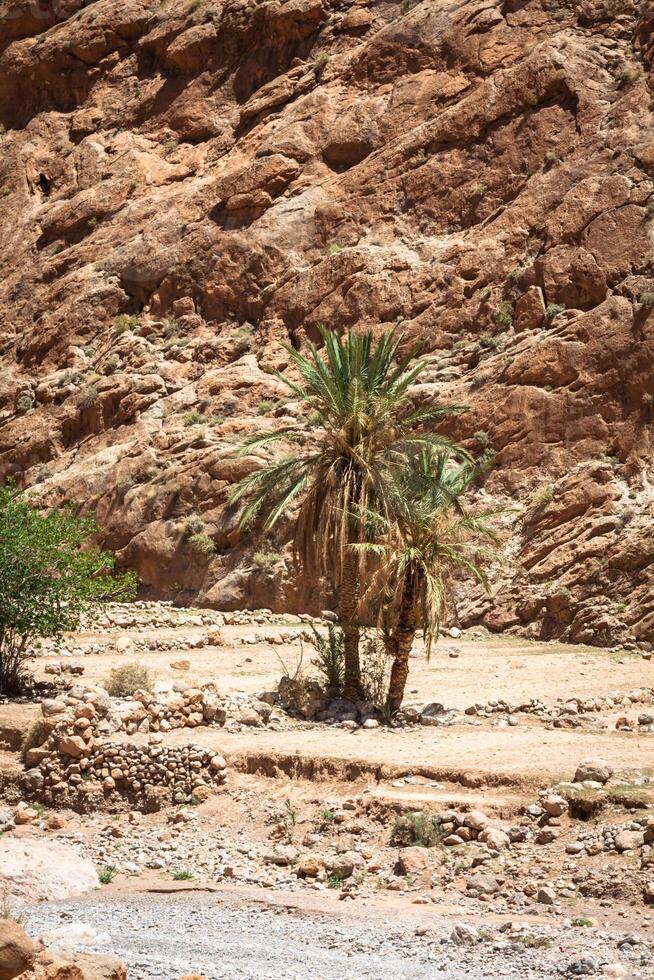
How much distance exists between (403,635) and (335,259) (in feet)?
54.2

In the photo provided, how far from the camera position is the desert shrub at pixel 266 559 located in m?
23.4

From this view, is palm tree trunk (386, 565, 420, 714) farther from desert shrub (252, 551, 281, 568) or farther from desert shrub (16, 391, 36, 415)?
desert shrub (16, 391, 36, 415)

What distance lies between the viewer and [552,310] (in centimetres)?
2395

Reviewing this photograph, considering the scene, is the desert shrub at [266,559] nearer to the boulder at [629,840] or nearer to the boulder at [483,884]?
the boulder at [483,884]

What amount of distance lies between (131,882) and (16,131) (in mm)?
36656

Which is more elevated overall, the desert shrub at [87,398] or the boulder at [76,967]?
the desert shrub at [87,398]

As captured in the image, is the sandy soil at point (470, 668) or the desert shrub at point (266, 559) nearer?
the sandy soil at point (470, 668)

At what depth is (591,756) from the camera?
11.6 m

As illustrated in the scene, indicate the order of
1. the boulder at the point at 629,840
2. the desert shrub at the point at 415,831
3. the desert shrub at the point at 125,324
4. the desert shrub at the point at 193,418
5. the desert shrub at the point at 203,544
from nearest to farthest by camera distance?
the boulder at the point at 629,840 → the desert shrub at the point at 415,831 → the desert shrub at the point at 203,544 → the desert shrub at the point at 193,418 → the desert shrub at the point at 125,324

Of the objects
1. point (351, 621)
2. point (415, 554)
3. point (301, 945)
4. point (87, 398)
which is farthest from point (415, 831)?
point (87, 398)

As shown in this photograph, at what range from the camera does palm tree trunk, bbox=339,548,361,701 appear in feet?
49.3

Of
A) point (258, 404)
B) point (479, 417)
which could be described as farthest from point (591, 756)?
point (258, 404)

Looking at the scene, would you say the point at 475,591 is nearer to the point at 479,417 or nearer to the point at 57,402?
the point at 479,417

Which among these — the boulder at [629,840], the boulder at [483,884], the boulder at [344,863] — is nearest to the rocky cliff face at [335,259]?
the boulder at [629,840]
